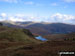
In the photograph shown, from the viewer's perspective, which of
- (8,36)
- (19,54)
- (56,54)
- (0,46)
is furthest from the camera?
(8,36)

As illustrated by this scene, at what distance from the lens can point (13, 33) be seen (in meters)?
92.8

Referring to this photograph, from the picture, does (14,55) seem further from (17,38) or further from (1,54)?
(17,38)

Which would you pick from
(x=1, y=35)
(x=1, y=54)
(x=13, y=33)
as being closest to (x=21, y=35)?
(x=13, y=33)

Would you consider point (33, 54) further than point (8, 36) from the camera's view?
No

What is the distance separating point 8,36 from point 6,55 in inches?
1865

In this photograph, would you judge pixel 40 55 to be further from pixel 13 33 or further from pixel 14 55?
pixel 13 33

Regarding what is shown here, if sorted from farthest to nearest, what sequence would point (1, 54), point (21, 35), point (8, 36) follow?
point (21, 35)
point (8, 36)
point (1, 54)

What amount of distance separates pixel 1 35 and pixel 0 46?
30644mm

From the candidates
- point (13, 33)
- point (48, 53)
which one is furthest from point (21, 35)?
point (48, 53)

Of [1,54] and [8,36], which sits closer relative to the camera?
[1,54]

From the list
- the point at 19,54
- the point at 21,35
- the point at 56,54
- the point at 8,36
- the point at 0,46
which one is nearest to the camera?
the point at 56,54

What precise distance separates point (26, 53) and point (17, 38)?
163ft

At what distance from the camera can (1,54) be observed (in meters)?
43.2

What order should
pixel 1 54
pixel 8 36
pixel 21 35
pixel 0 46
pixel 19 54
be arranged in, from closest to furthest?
pixel 19 54
pixel 1 54
pixel 0 46
pixel 8 36
pixel 21 35
